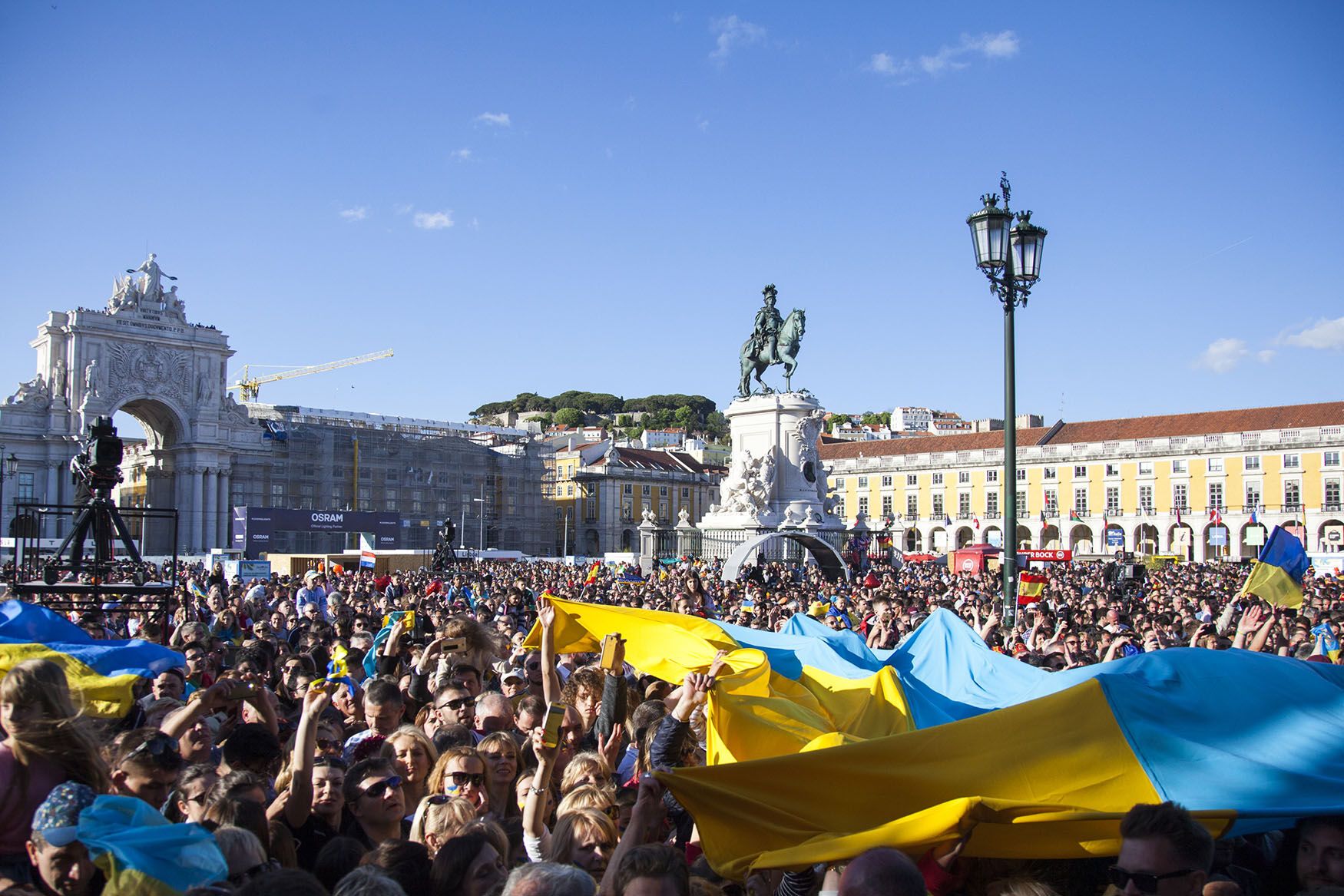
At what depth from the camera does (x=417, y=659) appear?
827 centimetres

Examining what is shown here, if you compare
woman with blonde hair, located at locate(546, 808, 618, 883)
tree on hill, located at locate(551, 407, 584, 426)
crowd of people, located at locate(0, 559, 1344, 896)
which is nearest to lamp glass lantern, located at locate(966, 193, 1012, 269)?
crowd of people, located at locate(0, 559, 1344, 896)

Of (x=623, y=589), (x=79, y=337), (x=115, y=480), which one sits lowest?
(x=623, y=589)

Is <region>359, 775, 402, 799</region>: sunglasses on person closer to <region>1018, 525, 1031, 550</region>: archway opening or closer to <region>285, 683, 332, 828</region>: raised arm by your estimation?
<region>285, 683, 332, 828</region>: raised arm

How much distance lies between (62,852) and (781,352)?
38.0 meters

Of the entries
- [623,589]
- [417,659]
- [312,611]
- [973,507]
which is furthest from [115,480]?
[973,507]

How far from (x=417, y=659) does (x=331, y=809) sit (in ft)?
12.4

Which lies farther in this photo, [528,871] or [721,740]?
[721,740]

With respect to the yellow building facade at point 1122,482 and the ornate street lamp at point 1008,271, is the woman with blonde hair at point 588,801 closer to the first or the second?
the ornate street lamp at point 1008,271

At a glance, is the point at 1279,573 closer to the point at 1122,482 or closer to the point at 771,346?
the point at 771,346

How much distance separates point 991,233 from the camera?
435 inches

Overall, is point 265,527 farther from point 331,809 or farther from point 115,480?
point 331,809

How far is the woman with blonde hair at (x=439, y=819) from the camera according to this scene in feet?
13.5

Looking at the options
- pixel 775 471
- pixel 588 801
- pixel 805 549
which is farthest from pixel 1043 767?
pixel 775 471

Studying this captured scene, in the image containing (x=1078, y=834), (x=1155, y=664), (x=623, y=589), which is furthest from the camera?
(x=623, y=589)
